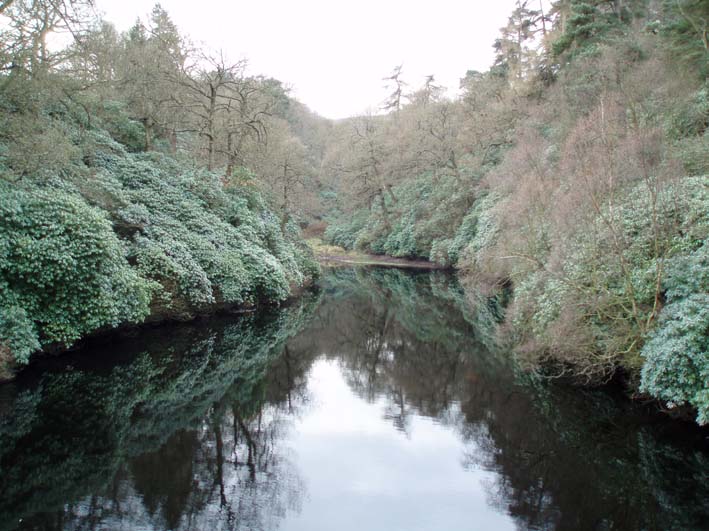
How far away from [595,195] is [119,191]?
13.4 metres

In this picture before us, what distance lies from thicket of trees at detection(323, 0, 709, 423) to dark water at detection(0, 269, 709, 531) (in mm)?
1266

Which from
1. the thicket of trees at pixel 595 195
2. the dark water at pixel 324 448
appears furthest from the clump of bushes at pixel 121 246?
the thicket of trees at pixel 595 195

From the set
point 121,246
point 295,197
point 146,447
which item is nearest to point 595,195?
point 146,447

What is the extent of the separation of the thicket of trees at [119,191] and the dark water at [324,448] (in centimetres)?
168

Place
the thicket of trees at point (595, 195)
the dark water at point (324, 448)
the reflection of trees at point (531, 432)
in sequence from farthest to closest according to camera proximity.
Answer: the thicket of trees at point (595, 195)
the reflection of trees at point (531, 432)
the dark water at point (324, 448)

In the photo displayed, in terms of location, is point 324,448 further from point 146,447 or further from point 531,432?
point 531,432

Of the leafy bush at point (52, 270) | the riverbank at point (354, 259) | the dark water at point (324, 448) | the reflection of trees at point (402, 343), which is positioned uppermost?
the riverbank at point (354, 259)

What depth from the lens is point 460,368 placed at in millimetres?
12750

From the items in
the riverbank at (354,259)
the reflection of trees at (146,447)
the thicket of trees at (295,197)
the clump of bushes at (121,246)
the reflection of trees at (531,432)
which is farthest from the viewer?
the riverbank at (354,259)

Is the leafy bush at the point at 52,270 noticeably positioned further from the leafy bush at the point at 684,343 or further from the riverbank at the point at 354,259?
the riverbank at the point at 354,259

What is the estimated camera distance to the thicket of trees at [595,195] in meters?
8.84

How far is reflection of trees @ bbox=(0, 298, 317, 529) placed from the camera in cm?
616

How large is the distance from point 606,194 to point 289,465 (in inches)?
332

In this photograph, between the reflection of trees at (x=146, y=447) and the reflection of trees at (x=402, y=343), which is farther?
the reflection of trees at (x=402, y=343)
